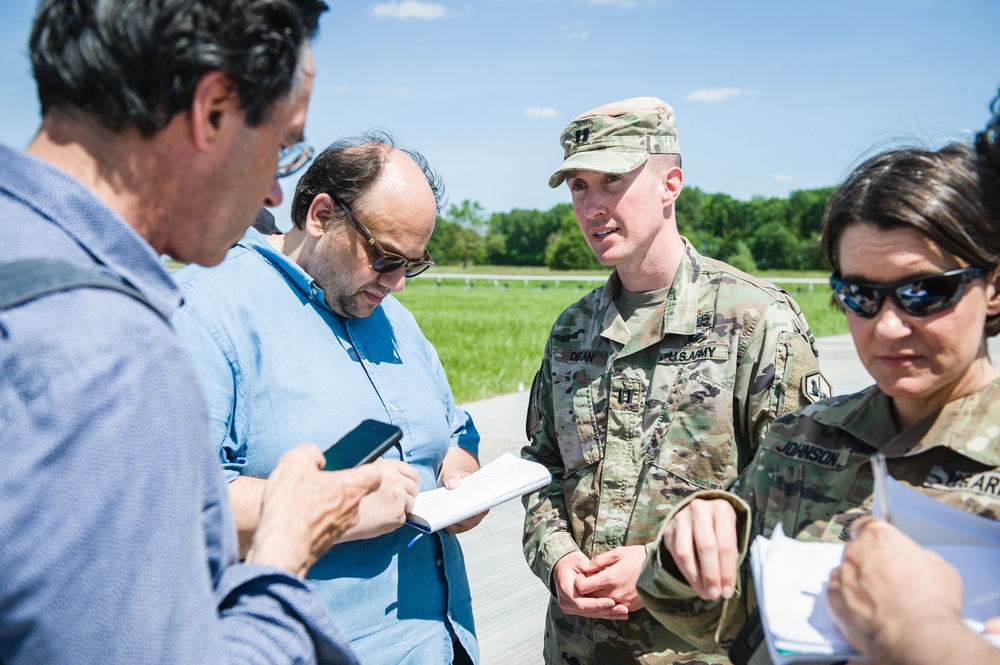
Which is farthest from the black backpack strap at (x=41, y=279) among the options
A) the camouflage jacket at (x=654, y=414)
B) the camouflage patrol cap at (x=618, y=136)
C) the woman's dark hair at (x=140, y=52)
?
the camouflage patrol cap at (x=618, y=136)

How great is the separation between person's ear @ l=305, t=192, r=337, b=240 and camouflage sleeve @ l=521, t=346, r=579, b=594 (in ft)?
3.15

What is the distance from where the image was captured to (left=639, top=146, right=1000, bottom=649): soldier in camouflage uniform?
59.8 inches

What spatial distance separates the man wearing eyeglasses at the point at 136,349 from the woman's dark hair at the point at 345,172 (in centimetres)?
108

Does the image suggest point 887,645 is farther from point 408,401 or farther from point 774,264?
point 774,264

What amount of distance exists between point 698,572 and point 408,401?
116 cm

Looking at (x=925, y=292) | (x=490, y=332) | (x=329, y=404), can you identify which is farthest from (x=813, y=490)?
(x=490, y=332)

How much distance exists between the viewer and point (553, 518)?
8.84ft

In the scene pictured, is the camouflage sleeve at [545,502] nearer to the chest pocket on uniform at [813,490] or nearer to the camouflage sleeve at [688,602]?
the camouflage sleeve at [688,602]

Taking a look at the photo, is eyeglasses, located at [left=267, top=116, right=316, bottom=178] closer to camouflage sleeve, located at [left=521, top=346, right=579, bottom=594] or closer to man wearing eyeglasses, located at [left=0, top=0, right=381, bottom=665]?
man wearing eyeglasses, located at [left=0, top=0, right=381, bottom=665]

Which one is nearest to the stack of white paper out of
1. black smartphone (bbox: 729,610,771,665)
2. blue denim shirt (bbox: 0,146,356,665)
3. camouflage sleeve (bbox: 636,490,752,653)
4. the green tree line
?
black smartphone (bbox: 729,610,771,665)

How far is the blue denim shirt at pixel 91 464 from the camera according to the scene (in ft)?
3.10

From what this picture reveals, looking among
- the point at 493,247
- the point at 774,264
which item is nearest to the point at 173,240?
the point at 774,264

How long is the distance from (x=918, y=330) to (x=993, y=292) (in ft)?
0.60

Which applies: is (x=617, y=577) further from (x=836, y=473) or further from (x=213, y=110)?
(x=213, y=110)
